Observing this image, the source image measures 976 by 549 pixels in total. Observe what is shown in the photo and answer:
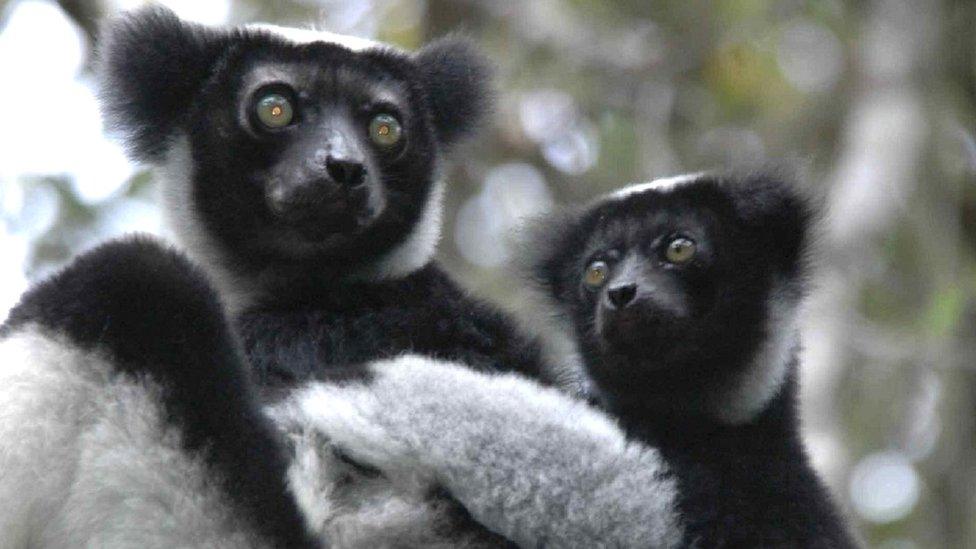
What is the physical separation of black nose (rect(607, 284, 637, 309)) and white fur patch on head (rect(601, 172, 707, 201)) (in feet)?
1.50

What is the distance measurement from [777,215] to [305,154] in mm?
1563

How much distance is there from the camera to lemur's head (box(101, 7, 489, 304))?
4117 millimetres

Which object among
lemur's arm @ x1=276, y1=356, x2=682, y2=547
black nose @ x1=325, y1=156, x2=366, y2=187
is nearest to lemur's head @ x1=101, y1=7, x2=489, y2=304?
black nose @ x1=325, y1=156, x2=366, y2=187

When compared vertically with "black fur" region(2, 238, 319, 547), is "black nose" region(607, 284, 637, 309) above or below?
below

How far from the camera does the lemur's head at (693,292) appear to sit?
432cm

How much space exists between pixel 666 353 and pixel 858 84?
4409mm

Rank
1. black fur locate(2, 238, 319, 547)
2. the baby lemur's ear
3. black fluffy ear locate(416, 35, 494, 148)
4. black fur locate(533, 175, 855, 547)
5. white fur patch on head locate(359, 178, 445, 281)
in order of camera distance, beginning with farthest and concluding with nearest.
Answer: black fluffy ear locate(416, 35, 494, 148)
the baby lemur's ear
white fur patch on head locate(359, 178, 445, 281)
black fur locate(533, 175, 855, 547)
black fur locate(2, 238, 319, 547)

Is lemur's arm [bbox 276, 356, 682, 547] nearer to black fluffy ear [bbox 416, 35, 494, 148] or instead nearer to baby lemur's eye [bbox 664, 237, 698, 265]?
baby lemur's eye [bbox 664, 237, 698, 265]

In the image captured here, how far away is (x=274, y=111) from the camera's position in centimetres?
421

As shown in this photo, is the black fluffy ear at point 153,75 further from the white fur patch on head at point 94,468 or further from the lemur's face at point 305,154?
the white fur patch on head at point 94,468

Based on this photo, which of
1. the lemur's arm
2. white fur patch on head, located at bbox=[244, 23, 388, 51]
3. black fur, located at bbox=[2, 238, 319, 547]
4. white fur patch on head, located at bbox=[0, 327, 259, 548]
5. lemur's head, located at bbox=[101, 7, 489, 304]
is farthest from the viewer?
white fur patch on head, located at bbox=[244, 23, 388, 51]

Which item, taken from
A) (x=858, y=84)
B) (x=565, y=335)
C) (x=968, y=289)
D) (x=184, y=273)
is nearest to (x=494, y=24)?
(x=858, y=84)

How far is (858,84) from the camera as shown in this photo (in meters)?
8.22

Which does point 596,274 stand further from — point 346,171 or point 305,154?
point 305,154
